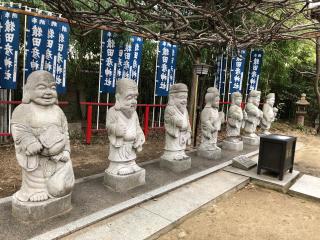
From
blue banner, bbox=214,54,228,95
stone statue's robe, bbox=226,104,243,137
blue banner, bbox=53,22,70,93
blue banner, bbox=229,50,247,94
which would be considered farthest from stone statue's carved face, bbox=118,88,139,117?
blue banner, bbox=229,50,247,94

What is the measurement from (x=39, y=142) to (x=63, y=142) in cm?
30

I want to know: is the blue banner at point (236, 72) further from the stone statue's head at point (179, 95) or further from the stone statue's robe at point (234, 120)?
the stone statue's head at point (179, 95)

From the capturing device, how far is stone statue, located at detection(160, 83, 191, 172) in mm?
5734

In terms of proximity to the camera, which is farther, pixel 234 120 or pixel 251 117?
pixel 251 117

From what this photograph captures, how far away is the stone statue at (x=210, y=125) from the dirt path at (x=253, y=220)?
1.65 meters

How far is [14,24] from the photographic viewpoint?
6.51 metres

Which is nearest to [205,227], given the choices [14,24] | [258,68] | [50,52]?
[50,52]

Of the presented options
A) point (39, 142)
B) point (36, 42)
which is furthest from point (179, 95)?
point (36, 42)

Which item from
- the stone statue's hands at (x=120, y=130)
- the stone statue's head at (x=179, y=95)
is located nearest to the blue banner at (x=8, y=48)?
the stone statue's hands at (x=120, y=130)

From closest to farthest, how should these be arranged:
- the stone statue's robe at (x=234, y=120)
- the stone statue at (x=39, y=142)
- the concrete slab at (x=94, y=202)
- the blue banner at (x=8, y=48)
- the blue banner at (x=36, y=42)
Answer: the concrete slab at (x=94, y=202)
the stone statue at (x=39, y=142)
the blue banner at (x=8, y=48)
the blue banner at (x=36, y=42)
the stone statue's robe at (x=234, y=120)

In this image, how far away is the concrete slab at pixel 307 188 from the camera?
544 cm

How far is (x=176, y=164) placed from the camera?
5.79 m

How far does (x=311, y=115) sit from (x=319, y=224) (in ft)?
44.8

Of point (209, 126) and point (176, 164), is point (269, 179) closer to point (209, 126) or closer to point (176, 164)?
point (209, 126)
